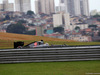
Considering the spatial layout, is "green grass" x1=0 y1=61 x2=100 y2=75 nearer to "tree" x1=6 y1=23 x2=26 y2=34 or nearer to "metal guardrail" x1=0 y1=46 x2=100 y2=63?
"metal guardrail" x1=0 y1=46 x2=100 y2=63

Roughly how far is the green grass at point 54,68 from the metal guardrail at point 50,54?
0.97ft

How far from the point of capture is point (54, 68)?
27.7 ft

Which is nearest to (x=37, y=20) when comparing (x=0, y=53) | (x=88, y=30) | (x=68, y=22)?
(x=68, y=22)

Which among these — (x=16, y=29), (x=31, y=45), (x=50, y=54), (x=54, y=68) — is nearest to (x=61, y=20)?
(x=16, y=29)

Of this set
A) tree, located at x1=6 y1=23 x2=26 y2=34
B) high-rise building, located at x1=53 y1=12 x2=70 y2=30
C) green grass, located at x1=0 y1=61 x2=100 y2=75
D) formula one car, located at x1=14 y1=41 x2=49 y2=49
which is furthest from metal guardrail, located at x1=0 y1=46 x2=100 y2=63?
high-rise building, located at x1=53 y1=12 x2=70 y2=30

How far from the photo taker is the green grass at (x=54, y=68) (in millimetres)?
7629

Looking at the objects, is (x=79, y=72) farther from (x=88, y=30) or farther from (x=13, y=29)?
(x=88, y=30)

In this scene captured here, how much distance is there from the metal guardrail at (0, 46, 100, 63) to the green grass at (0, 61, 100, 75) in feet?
0.97

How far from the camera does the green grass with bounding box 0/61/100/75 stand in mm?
7629

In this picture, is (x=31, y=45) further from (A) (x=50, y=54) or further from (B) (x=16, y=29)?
(B) (x=16, y=29)

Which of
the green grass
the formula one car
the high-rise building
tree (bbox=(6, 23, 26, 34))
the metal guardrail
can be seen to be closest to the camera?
the green grass

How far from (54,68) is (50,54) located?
136 cm

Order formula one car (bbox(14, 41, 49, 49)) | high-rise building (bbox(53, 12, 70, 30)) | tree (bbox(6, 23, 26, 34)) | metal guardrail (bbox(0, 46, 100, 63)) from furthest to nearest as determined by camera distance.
Result: high-rise building (bbox(53, 12, 70, 30)) → tree (bbox(6, 23, 26, 34)) → formula one car (bbox(14, 41, 49, 49)) → metal guardrail (bbox(0, 46, 100, 63))

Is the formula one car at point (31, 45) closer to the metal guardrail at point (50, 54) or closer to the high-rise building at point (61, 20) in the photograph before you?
the metal guardrail at point (50, 54)
